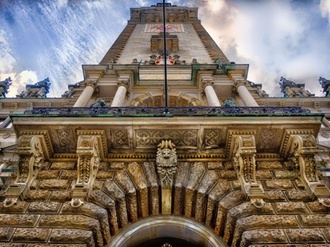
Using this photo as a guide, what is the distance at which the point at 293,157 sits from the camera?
741 centimetres

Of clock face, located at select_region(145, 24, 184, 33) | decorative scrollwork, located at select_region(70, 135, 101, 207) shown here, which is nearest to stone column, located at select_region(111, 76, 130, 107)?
decorative scrollwork, located at select_region(70, 135, 101, 207)

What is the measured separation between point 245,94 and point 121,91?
5993 mm

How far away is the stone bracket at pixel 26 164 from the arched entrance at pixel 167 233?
2627 mm

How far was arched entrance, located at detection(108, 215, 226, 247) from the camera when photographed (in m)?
6.54

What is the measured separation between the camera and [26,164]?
6715mm

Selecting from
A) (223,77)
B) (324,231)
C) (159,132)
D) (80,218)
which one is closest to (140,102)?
(223,77)

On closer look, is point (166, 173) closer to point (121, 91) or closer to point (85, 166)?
point (85, 166)

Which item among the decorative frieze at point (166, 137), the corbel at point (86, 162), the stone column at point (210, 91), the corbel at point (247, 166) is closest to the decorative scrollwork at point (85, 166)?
the corbel at point (86, 162)

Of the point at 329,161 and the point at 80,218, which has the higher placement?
the point at 329,161

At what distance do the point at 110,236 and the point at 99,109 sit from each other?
3723 millimetres

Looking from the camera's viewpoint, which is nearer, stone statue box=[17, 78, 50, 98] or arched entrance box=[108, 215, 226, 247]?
arched entrance box=[108, 215, 226, 247]

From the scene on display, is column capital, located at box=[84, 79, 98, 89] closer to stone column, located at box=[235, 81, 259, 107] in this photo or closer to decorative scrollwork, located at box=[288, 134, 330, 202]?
stone column, located at box=[235, 81, 259, 107]

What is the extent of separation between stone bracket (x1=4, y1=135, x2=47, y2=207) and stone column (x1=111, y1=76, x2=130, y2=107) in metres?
4.59

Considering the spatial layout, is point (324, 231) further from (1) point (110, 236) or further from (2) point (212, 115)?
(1) point (110, 236)
